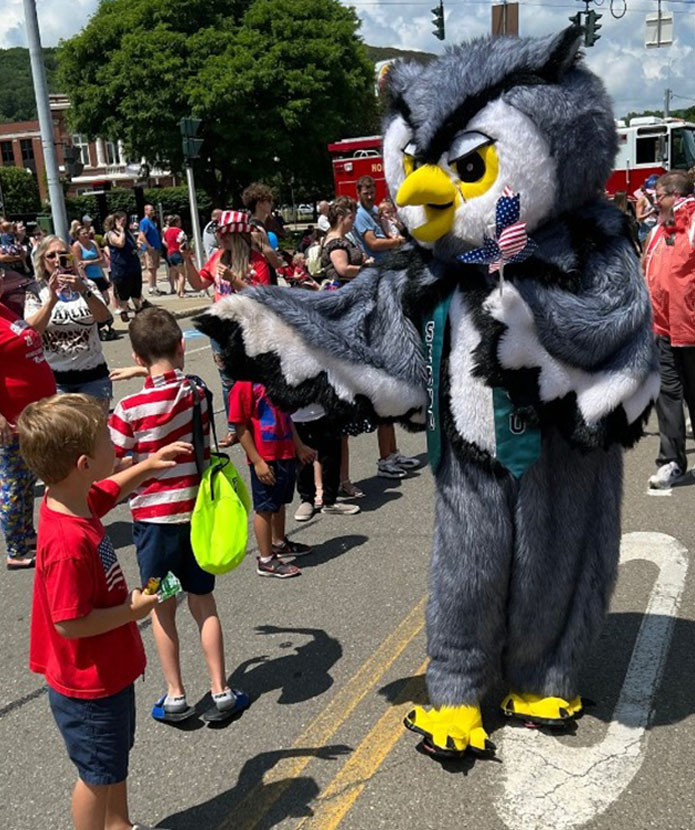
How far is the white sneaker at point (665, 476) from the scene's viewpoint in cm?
569

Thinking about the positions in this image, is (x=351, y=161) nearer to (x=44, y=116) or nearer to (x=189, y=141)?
(x=189, y=141)

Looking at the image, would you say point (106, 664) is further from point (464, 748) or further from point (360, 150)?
point (360, 150)

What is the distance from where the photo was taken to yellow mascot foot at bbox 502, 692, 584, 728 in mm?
2994

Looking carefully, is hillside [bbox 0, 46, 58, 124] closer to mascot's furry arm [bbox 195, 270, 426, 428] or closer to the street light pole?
the street light pole

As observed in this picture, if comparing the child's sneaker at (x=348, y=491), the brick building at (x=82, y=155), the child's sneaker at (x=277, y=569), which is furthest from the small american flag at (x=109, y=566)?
the brick building at (x=82, y=155)

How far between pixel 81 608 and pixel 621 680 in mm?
2171

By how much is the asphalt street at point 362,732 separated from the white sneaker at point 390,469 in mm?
1540

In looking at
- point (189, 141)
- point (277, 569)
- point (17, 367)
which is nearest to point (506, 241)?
point (277, 569)

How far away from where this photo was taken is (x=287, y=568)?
4625mm

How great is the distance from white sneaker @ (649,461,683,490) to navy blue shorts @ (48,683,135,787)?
4269 mm

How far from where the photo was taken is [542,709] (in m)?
3.01

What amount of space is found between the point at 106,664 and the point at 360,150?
82.9ft

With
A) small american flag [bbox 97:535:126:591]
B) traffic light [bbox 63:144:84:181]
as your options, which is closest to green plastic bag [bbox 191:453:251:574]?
small american flag [bbox 97:535:126:591]

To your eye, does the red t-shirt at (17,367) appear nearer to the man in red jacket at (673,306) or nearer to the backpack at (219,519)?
the backpack at (219,519)
